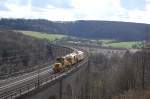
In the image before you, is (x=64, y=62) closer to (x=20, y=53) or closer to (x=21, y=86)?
(x=21, y=86)

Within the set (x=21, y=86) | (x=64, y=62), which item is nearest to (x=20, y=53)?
(x=64, y=62)

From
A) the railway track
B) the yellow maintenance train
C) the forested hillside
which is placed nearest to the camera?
the railway track

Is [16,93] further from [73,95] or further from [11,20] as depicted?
[11,20]

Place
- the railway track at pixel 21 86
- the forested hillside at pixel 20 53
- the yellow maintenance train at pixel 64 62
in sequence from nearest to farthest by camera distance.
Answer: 1. the railway track at pixel 21 86
2. the yellow maintenance train at pixel 64 62
3. the forested hillside at pixel 20 53

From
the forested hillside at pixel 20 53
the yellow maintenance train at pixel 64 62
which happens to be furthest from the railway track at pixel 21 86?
the forested hillside at pixel 20 53

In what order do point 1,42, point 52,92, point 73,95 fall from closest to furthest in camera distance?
point 52,92 < point 73,95 < point 1,42

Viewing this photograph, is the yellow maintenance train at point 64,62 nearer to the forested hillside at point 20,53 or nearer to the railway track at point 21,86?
the railway track at point 21,86

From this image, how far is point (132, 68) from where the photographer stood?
268ft

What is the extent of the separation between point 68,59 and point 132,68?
66.9ft

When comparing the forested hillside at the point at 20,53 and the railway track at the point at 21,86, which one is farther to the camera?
the forested hillside at the point at 20,53

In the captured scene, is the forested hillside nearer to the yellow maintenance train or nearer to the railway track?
the yellow maintenance train

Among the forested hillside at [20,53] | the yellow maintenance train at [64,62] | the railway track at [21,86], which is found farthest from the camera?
the forested hillside at [20,53]

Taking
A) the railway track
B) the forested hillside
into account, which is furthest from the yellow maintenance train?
the forested hillside

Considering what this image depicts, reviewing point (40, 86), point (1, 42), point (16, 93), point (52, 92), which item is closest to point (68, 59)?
point (52, 92)
